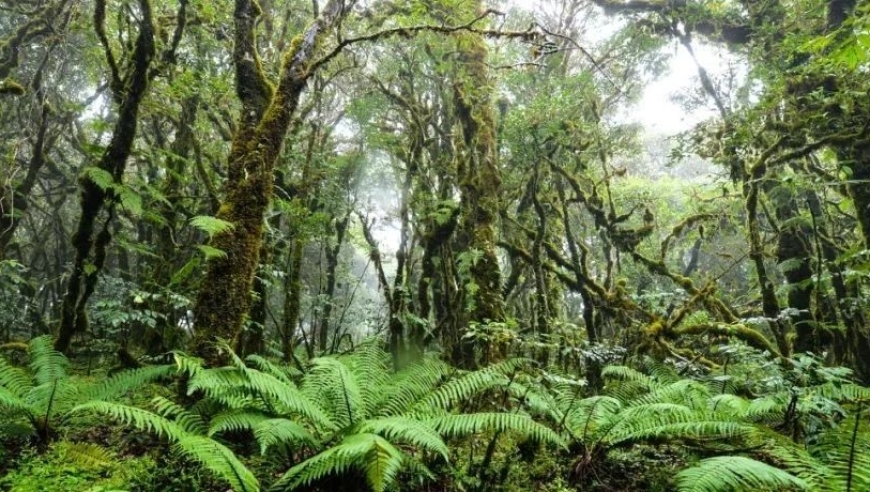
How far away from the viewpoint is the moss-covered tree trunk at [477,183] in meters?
6.98

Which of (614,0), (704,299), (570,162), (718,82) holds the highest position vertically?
(614,0)

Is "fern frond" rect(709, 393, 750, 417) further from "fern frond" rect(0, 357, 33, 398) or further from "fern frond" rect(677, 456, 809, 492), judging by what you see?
"fern frond" rect(0, 357, 33, 398)

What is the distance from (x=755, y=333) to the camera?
23.4 ft

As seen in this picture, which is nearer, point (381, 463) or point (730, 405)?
point (381, 463)

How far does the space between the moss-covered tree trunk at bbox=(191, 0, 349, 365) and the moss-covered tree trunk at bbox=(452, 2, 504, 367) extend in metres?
2.56

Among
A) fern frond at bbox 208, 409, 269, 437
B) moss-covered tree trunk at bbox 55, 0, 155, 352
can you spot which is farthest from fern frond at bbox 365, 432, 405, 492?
moss-covered tree trunk at bbox 55, 0, 155, 352

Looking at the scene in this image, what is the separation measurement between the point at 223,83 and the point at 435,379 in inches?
204

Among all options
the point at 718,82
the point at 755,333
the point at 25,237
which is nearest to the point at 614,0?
the point at 718,82

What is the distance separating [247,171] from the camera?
4730 mm

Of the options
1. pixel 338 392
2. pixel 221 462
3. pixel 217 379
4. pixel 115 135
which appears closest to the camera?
pixel 221 462

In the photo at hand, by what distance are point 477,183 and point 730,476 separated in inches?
206

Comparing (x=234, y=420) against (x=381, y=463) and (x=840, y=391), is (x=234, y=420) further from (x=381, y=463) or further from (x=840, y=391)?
(x=840, y=391)

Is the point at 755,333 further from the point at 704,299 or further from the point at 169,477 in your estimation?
the point at 169,477

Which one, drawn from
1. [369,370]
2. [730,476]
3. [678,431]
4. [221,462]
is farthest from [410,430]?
[678,431]
